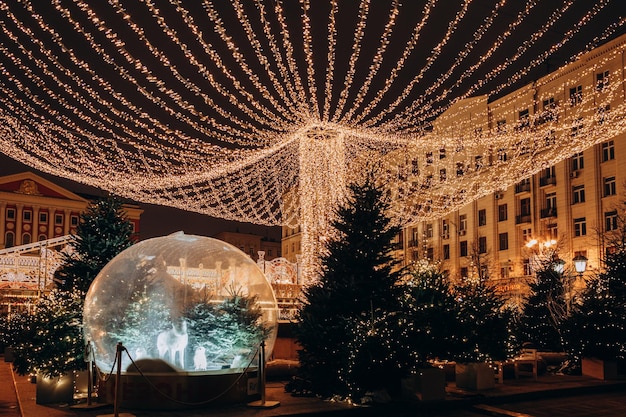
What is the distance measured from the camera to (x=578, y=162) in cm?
4062

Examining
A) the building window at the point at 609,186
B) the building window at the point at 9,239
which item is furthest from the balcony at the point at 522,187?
the building window at the point at 9,239

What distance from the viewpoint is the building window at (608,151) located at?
37812 millimetres

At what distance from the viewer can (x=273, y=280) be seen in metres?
27.0

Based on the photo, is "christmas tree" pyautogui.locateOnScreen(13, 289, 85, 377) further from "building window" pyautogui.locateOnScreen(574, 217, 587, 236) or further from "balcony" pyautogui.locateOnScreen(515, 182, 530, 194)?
"balcony" pyautogui.locateOnScreen(515, 182, 530, 194)

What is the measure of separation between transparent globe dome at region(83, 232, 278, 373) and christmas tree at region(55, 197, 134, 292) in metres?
3.00

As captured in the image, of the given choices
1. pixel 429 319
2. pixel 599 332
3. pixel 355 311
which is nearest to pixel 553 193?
pixel 599 332

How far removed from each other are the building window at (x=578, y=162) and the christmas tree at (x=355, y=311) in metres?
29.8

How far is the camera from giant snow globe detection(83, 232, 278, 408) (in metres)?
12.1

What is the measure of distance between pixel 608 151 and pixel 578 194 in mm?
3638

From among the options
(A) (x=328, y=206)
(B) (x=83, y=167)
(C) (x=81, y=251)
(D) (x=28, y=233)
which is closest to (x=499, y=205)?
(A) (x=328, y=206)

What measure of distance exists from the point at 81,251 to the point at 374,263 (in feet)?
24.4

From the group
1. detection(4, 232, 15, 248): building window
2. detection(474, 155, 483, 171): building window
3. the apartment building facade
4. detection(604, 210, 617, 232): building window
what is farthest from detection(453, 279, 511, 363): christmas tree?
detection(4, 232, 15, 248): building window

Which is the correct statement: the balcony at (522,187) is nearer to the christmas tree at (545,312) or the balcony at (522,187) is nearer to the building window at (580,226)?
the building window at (580,226)

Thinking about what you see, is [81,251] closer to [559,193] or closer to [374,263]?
[374,263]
